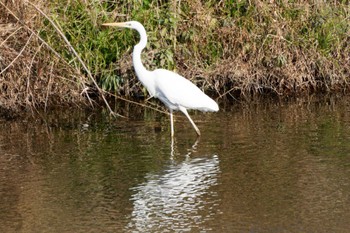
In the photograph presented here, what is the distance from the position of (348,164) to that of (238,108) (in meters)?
2.98

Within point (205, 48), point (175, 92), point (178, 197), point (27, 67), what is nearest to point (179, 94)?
point (175, 92)

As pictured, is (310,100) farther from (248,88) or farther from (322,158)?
(322,158)

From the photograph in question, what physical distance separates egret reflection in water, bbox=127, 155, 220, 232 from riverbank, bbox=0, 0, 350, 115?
9.76ft

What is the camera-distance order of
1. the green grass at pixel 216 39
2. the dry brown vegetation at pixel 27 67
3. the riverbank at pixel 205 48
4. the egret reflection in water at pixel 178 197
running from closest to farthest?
the egret reflection in water at pixel 178 197
the dry brown vegetation at pixel 27 67
the riverbank at pixel 205 48
the green grass at pixel 216 39

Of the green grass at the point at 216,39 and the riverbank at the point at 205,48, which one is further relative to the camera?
the green grass at the point at 216,39

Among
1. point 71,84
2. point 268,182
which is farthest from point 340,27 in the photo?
point 268,182

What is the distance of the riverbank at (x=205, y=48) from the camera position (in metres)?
10.5

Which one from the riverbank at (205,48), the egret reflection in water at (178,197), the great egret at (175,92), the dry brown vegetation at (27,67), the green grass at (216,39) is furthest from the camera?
the green grass at (216,39)

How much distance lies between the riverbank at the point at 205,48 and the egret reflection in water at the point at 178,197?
9.76ft

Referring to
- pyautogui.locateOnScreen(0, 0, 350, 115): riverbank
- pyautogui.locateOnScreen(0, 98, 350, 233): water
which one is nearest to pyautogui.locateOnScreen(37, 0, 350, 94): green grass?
pyautogui.locateOnScreen(0, 0, 350, 115): riverbank

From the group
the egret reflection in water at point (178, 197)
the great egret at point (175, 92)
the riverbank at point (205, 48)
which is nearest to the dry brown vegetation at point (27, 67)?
the riverbank at point (205, 48)

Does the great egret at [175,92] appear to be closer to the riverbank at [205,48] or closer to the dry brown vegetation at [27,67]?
the dry brown vegetation at [27,67]

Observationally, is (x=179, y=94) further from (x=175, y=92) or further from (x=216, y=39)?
(x=216, y=39)

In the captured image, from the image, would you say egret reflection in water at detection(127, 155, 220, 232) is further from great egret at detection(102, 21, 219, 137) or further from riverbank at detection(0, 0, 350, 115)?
riverbank at detection(0, 0, 350, 115)
